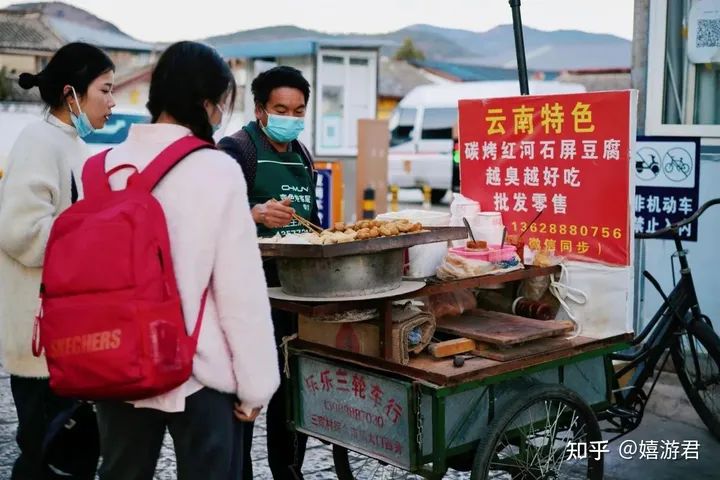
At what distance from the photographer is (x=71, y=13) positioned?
21.4 m

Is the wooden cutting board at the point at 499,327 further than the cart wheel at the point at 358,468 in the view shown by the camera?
No

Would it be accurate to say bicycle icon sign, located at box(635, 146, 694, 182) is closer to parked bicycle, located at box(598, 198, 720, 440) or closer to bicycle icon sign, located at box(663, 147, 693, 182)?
bicycle icon sign, located at box(663, 147, 693, 182)

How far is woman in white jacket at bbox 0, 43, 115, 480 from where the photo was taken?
3232mm

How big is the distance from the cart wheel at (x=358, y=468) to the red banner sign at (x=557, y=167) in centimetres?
126

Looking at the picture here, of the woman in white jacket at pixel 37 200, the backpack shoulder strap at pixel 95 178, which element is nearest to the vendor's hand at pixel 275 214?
the woman in white jacket at pixel 37 200

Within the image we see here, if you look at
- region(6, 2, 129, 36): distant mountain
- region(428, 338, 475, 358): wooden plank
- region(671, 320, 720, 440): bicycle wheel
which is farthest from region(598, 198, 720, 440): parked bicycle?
region(6, 2, 129, 36): distant mountain

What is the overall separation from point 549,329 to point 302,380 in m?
1.02

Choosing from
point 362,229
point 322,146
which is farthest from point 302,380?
point 322,146

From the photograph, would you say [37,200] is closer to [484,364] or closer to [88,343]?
[88,343]

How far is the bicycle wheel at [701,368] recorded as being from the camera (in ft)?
15.4

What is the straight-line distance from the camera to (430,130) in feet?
78.9

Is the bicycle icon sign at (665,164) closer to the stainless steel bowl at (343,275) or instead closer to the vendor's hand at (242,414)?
the stainless steel bowl at (343,275)

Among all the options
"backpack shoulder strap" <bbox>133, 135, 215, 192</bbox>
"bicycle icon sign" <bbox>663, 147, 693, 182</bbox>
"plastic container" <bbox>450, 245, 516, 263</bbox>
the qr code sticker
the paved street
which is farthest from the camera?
the qr code sticker

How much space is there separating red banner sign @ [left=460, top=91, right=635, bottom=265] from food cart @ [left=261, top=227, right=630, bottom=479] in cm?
37
